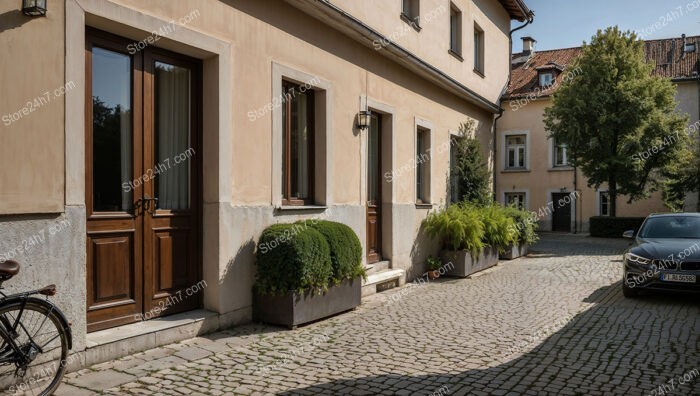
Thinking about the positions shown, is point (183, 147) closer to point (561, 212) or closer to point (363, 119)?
point (363, 119)

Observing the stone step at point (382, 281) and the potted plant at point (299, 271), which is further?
the stone step at point (382, 281)

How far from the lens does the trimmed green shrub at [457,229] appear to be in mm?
12398

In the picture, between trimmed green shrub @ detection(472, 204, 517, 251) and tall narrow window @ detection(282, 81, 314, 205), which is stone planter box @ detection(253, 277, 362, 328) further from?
trimmed green shrub @ detection(472, 204, 517, 251)

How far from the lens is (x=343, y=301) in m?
8.20

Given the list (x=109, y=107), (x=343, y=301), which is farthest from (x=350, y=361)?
(x=109, y=107)

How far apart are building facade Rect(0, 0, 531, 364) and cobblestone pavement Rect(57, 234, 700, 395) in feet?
2.20

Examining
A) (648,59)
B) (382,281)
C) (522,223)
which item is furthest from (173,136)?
(648,59)

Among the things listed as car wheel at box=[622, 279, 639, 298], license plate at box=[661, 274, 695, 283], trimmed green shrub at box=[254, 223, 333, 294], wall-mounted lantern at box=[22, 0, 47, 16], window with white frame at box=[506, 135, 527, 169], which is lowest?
car wheel at box=[622, 279, 639, 298]

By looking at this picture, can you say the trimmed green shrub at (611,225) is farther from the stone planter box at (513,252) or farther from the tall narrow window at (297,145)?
the tall narrow window at (297,145)

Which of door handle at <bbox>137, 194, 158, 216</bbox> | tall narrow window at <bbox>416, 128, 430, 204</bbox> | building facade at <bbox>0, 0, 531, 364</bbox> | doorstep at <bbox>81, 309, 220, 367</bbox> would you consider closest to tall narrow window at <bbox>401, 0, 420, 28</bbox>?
building facade at <bbox>0, 0, 531, 364</bbox>

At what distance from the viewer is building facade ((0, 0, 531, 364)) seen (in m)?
5.05

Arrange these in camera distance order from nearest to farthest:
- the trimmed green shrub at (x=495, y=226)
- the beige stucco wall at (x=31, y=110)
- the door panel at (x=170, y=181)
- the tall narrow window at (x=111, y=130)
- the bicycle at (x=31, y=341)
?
the bicycle at (x=31, y=341), the beige stucco wall at (x=31, y=110), the tall narrow window at (x=111, y=130), the door panel at (x=170, y=181), the trimmed green shrub at (x=495, y=226)

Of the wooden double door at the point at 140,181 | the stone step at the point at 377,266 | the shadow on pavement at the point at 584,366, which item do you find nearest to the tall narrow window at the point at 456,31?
the stone step at the point at 377,266

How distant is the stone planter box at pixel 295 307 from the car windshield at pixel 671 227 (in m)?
6.46
